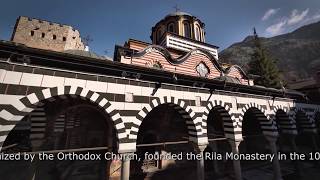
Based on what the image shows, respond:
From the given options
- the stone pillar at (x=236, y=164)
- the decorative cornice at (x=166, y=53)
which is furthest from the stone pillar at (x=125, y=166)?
the decorative cornice at (x=166, y=53)

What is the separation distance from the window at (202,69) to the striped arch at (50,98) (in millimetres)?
10181

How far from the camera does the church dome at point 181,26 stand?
722 inches

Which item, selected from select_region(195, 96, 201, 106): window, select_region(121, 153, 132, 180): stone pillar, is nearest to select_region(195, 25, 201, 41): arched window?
select_region(195, 96, 201, 106): window

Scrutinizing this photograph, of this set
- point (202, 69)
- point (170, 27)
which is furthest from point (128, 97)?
point (170, 27)

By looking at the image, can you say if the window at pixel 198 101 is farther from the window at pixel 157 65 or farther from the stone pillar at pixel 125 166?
the window at pixel 157 65

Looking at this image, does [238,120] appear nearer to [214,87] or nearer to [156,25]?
[214,87]

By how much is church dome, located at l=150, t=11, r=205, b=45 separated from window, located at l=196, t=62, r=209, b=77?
15.1 ft

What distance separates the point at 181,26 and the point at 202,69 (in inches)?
255

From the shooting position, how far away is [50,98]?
5555 mm

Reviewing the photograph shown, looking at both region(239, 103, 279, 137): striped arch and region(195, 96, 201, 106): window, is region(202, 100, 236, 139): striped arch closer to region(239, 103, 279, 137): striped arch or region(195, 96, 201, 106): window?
region(195, 96, 201, 106): window

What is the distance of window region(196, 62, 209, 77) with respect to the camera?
14484mm

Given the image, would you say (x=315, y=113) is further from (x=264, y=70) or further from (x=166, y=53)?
(x=166, y=53)

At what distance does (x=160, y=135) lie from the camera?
11289mm

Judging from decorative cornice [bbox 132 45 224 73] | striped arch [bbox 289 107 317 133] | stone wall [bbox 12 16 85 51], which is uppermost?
stone wall [bbox 12 16 85 51]
